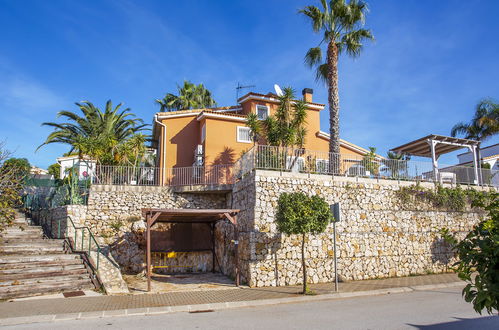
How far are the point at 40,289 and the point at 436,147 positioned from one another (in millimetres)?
20110

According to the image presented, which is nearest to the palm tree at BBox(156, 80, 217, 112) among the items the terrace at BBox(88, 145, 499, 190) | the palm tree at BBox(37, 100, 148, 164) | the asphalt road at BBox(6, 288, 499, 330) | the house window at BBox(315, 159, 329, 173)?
the palm tree at BBox(37, 100, 148, 164)

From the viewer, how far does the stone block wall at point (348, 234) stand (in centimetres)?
1387

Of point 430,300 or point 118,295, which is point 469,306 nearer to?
point 430,300

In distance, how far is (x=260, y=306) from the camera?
10883 mm

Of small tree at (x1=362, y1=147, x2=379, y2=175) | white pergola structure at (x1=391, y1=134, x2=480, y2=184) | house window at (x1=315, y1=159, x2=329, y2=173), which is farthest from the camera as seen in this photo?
white pergola structure at (x1=391, y1=134, x2=480, y2=184)

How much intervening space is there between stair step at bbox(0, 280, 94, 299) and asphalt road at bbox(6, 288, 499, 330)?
11.3 feet

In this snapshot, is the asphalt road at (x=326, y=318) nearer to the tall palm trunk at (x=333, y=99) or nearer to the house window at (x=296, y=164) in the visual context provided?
the house window at (x=296, y=164)

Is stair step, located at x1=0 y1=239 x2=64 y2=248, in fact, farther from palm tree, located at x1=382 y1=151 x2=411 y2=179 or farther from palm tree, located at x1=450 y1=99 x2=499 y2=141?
palm tree, located at x1=450 y1=99 x2=499 y2=141

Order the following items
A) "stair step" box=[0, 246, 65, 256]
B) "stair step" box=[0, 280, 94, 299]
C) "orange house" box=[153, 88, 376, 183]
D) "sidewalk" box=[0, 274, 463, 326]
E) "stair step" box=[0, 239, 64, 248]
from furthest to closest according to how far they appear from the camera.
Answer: "orange house" box=[153, 88, 376, 183] → "stair step" box=[0, 239, 64, 248] → "stair step" box=[0, 246, 65, 256] → "stair step" box=[0, 280, 94, 299] → "sidewalk" box=[0, 274, 463, 326]

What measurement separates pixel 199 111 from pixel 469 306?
17.8 meters

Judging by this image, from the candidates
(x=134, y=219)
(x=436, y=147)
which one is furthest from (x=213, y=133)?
(x=436, y=147)

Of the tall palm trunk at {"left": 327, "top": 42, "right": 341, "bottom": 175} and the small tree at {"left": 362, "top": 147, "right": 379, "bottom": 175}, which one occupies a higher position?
the tall palm trunk at {"left": 327, "top": 42, "right": 341, "bottom": 175}

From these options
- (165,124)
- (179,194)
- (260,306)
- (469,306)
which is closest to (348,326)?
(260,306)

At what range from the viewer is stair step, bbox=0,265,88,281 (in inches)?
473
